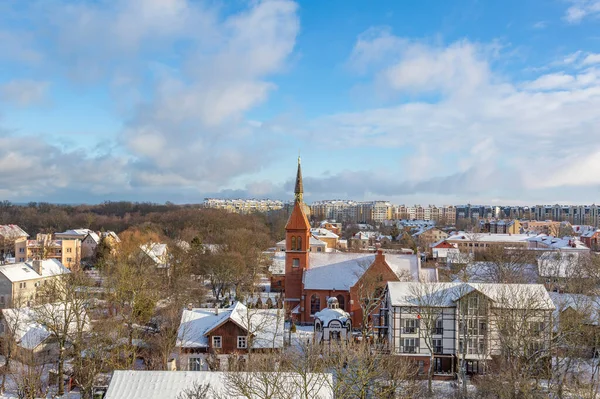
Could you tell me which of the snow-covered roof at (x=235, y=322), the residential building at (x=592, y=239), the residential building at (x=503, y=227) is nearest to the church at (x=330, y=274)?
the snow-covered roof at (x=235, y=322)

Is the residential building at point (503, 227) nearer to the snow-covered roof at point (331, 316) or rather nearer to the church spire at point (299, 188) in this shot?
the church spire at point (299, 188)

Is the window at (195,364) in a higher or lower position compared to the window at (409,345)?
lower

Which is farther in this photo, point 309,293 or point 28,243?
point 28,243

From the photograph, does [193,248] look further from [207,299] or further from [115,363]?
[115,363]

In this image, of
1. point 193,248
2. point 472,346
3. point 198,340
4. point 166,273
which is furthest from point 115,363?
point 193,248

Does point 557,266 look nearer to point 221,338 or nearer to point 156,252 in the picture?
point 221,338

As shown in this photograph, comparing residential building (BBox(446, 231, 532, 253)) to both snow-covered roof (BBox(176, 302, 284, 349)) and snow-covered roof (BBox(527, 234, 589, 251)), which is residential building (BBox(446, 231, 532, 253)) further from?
snow-covered roof (BBox(176, 302, 284, 349))
